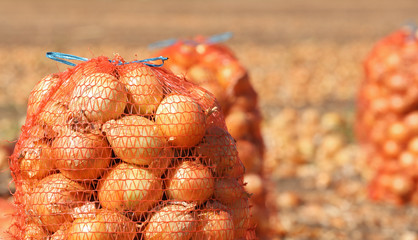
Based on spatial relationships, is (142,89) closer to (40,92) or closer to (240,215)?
(40,92)

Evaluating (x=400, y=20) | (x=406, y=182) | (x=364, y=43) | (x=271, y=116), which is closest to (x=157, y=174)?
(x=406, y=182)

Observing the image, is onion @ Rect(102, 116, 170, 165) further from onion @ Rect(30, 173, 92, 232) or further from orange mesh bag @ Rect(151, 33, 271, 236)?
orange mesh bag @ Rect(151, 33, 271, 236)

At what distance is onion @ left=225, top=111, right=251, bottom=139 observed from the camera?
3320mm

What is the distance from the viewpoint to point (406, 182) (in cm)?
461

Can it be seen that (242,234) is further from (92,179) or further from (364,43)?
(364,43)

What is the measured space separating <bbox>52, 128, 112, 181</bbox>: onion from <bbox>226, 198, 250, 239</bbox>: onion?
452mm

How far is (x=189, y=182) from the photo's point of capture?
1654mm

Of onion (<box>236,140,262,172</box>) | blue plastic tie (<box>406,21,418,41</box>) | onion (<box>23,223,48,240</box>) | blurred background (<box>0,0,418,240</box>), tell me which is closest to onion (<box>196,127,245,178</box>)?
blurred background (<box>0,0,418,240</box>)

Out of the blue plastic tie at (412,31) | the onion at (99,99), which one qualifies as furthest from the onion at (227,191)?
the blue plastic tie at (412,31)

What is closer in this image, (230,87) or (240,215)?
(240,215)

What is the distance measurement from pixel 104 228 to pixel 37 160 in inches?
13.2

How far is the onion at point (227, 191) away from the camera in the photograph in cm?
175

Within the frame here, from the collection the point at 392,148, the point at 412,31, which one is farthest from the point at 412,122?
the point at 412,31

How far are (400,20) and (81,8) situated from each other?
1287 cm
